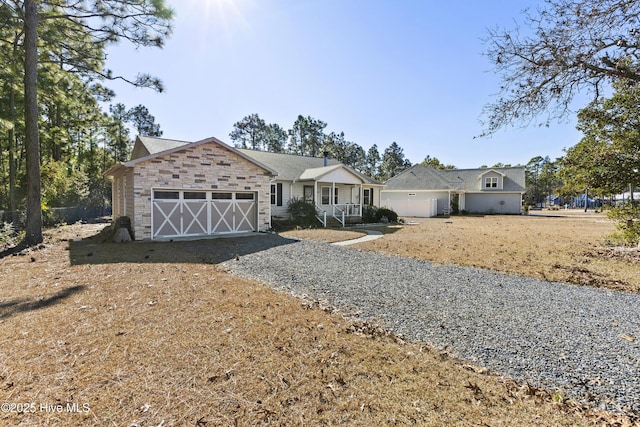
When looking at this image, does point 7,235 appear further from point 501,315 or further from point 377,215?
point 377,215

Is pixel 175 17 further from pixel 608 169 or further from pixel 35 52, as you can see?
pixel 608 169

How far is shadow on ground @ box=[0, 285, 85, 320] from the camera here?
462 centimetres

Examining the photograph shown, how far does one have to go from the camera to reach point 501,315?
468 centimetres

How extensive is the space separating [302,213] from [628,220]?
13.9 metres

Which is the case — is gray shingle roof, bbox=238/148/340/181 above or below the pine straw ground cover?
above

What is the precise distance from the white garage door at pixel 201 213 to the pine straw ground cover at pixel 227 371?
292 inches

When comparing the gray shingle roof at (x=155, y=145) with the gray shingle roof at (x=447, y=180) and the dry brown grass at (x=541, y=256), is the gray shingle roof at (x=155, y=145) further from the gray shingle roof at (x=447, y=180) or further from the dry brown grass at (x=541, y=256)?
the gray shingle roof at (x=447, y=180)

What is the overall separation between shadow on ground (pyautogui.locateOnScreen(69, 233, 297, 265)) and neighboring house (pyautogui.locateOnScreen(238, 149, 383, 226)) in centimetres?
697

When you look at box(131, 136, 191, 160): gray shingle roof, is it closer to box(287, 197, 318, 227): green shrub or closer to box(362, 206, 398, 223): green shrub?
box(287, 197, 318, 227): green shrub

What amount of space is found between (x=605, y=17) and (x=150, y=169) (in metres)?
13.6

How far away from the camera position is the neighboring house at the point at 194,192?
39.8 ft

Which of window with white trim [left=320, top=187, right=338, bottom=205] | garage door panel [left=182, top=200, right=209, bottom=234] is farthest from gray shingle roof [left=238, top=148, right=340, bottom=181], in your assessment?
garage door panel [left=182, top=200, right=209, bottom=234]

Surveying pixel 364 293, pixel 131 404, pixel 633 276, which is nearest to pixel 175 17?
pixel 364 293

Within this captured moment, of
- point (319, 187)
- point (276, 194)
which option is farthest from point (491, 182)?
point (276, 194)
